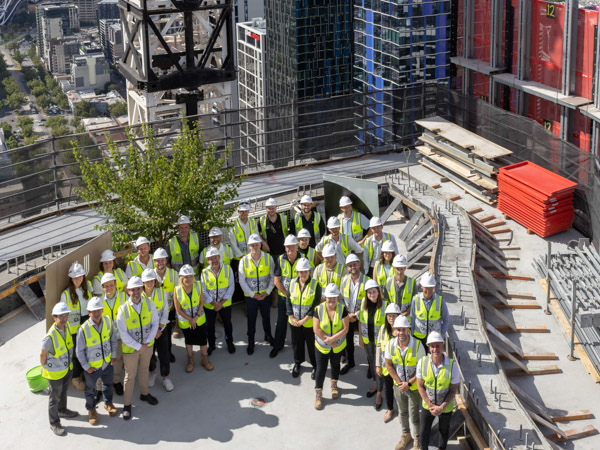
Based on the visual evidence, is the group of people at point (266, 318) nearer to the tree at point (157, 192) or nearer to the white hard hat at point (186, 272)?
the white hard hat at point (186, 272)

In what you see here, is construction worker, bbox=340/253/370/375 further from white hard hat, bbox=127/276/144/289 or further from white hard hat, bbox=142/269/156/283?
white hard hat, bbox=127/276/144/289

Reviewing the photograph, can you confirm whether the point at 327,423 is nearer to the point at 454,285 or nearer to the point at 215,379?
the point at 215,379

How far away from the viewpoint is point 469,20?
26.1 m

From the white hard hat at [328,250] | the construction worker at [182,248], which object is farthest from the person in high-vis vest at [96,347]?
the white hard hat at [328,250]

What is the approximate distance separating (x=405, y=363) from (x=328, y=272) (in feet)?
8.65

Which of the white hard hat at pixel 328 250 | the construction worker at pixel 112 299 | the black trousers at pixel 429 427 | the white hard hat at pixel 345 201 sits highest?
the white hard hat at pixel 345 201

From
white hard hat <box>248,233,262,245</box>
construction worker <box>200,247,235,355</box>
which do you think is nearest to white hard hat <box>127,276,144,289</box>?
construction worker <box>200,247,235,355</box>

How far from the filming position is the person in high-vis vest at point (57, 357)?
1298 centimetres

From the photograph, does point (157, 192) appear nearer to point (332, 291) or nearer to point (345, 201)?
point (345, 201)

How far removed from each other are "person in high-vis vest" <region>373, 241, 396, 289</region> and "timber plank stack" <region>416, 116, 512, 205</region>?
7.15 m

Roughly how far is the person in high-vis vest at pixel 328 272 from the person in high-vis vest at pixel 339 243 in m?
1.11

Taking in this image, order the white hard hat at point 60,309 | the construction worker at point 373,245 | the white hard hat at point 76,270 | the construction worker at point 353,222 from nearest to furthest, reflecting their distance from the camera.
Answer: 1. the white hard hat at point 60,309
2. the white hard hat at point 76,270
3. the construction worker at point 373,245
4. the construction worker at point 353,222

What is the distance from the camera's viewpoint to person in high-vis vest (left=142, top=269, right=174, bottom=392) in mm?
13906

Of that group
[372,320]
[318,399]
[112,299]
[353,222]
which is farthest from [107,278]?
[353,222]
